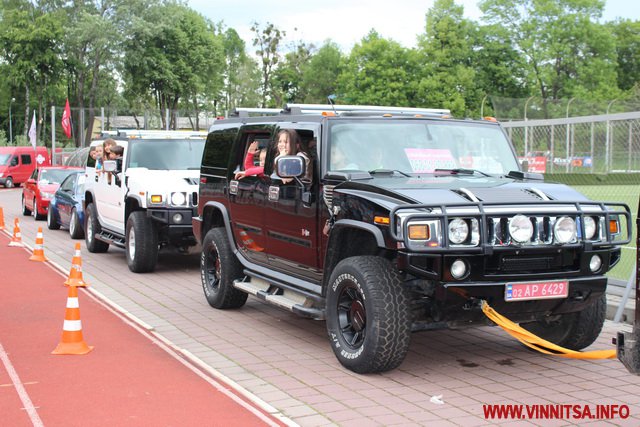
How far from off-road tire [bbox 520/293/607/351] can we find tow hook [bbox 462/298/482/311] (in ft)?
3.43

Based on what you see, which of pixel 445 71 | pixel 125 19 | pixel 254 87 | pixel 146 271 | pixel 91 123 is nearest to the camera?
pixel 146 271

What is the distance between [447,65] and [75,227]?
55.3 meters

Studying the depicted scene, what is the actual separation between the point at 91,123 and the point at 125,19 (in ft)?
55.3

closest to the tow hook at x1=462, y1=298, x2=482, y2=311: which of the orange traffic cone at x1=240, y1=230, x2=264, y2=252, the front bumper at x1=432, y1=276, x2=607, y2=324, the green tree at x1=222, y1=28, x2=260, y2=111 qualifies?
the front bumper at x1=432, y1=276, x2=607, y2=324

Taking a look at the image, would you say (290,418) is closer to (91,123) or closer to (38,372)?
(38,372)

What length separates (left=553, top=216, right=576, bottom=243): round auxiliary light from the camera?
6145mm

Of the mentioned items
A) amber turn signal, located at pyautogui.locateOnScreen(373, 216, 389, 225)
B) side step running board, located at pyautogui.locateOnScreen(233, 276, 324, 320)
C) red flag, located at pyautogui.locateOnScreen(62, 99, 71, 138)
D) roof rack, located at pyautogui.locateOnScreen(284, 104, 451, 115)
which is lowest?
side step running board, located at pyautogui.locateOnScreen(233, 276, 324, 320)

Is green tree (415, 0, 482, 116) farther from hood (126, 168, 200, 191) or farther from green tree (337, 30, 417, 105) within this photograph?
hood (126, 168, 200, 191)

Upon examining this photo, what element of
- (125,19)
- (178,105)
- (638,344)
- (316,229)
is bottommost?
(638,344)

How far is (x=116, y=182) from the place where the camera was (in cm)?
1352

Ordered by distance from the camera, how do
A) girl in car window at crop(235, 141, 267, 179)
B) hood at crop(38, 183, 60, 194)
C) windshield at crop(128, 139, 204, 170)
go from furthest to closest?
hood at crop(38, 183, 60, 194)
windshield at crop(128, 139, 204, 170)
girl in car window at crop(235, 141, 267, 179)

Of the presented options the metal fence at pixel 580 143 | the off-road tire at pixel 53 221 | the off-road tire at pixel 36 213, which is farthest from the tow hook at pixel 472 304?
the off-road tire at pixel 36 213

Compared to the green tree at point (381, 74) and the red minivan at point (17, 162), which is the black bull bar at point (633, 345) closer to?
the red minivan at point (17, 162)

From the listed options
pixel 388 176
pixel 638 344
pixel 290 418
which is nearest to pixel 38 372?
pixel 290 418
